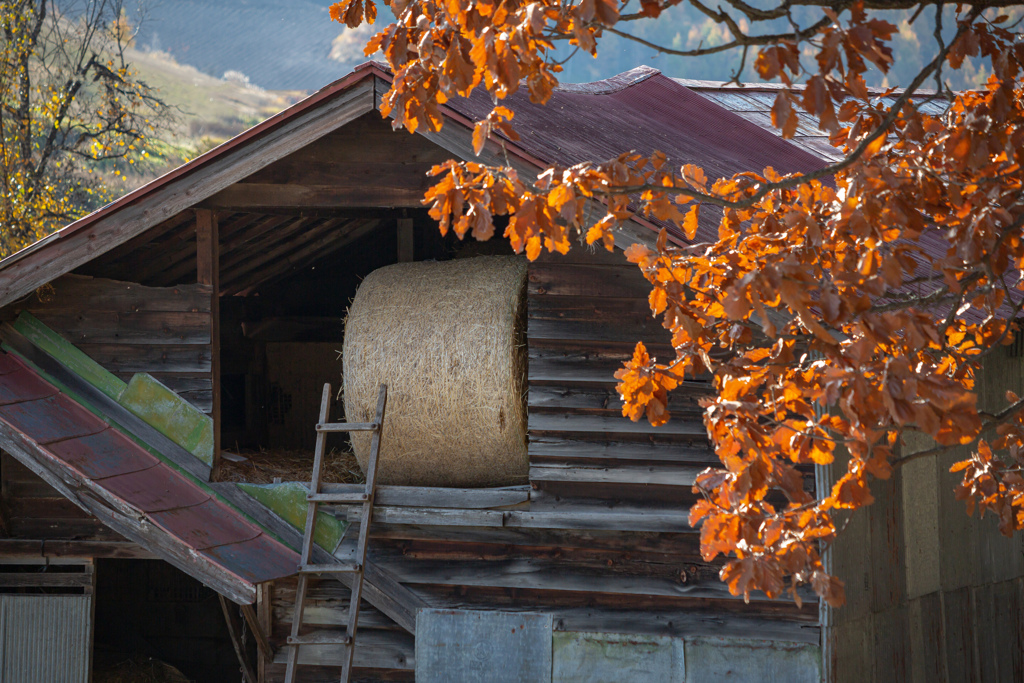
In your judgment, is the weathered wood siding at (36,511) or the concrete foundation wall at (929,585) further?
the weathered wood siding at (36,511)

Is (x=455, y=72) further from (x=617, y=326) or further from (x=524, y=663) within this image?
(x=524, y=663)

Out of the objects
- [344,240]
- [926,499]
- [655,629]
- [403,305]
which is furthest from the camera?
[344,240]

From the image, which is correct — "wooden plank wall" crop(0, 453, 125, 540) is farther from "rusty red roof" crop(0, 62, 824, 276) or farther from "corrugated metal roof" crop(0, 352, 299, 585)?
"rusty red roof" crop(0, 62, 824, 276)

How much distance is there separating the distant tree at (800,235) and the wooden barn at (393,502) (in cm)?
192

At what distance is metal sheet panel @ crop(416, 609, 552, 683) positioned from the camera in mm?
6234

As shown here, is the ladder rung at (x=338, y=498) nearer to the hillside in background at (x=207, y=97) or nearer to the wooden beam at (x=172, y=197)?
the wooden beam at (x=172, y=197)

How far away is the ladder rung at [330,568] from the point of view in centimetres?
616

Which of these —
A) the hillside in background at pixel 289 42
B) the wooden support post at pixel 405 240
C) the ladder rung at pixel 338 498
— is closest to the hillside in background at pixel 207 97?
the hillside in background at pixel 289 42

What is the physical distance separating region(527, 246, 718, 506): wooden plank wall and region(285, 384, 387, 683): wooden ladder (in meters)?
1.08

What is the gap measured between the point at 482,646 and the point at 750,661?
5.73 ft

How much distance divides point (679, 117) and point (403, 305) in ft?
16.2

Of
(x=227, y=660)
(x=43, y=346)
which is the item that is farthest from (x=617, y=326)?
(x=227, y=660)

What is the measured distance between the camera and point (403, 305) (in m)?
6.65

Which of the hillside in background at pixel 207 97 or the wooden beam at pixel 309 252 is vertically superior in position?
the hillside in background at pixel 207 97
